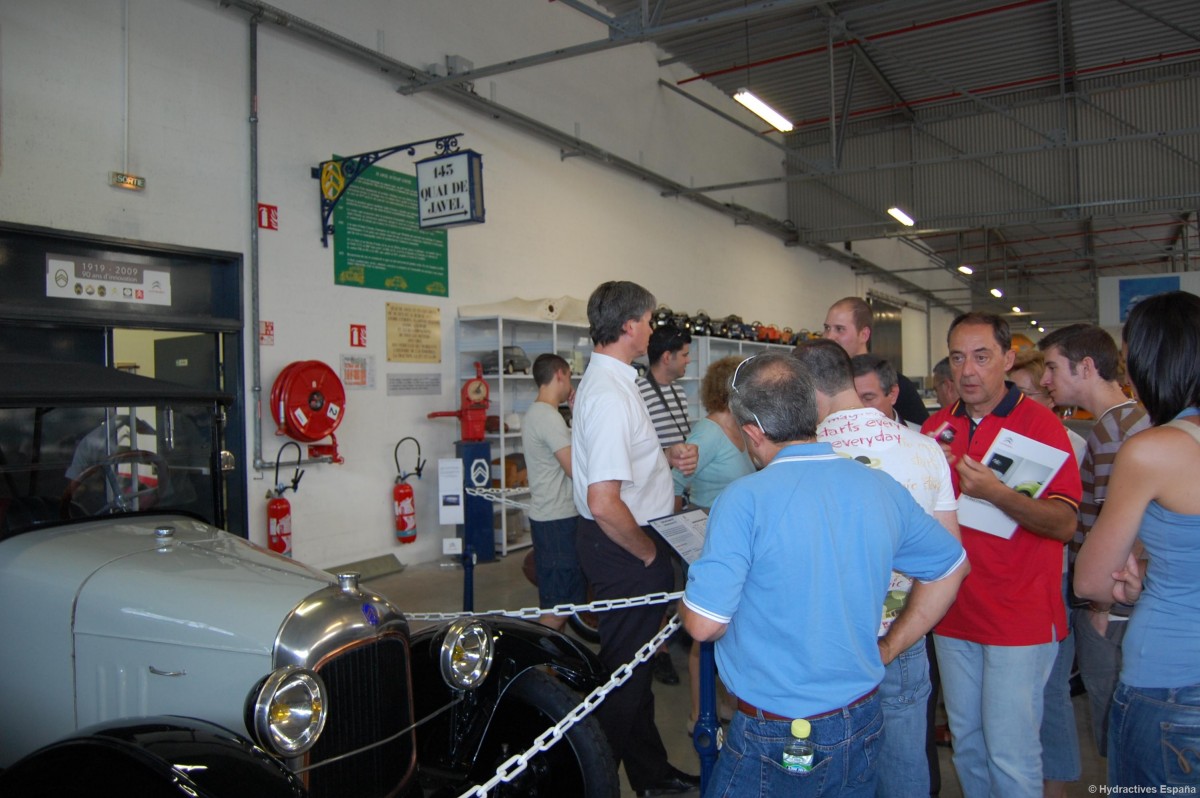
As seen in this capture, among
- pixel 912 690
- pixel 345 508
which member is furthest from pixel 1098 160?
pixel 912 690

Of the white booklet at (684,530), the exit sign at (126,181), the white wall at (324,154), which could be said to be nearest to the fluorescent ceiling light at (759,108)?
the white wall at (324,154)

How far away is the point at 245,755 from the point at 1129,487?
2116mm

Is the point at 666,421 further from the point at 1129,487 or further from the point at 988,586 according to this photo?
the point at 1129,487

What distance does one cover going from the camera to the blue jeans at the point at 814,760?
5.39 feet

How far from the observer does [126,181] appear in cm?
520

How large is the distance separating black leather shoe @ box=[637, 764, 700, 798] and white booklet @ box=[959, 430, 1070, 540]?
1.48 m

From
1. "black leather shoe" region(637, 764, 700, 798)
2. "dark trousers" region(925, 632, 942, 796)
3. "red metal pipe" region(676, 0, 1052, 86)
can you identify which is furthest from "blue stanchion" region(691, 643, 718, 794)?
"red metal pipe" region(676, 0, 1052, 86)

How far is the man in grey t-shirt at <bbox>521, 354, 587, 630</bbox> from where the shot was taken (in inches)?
172

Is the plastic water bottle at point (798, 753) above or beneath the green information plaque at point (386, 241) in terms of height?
beneath

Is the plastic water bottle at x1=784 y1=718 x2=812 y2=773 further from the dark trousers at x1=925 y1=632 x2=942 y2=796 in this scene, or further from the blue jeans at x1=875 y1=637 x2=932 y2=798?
the dark trousers at x1=925 y1=632 x2=942 y2=796

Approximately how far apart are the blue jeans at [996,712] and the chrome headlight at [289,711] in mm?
1918

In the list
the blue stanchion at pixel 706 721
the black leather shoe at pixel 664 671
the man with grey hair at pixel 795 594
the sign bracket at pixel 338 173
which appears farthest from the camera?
the sign bracket at pixel 338 173

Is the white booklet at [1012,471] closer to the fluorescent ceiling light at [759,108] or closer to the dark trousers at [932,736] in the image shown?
the dark trousers at [932,736]

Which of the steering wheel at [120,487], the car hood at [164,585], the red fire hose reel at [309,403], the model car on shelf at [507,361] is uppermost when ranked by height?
the model car on shelf at [507,361]
